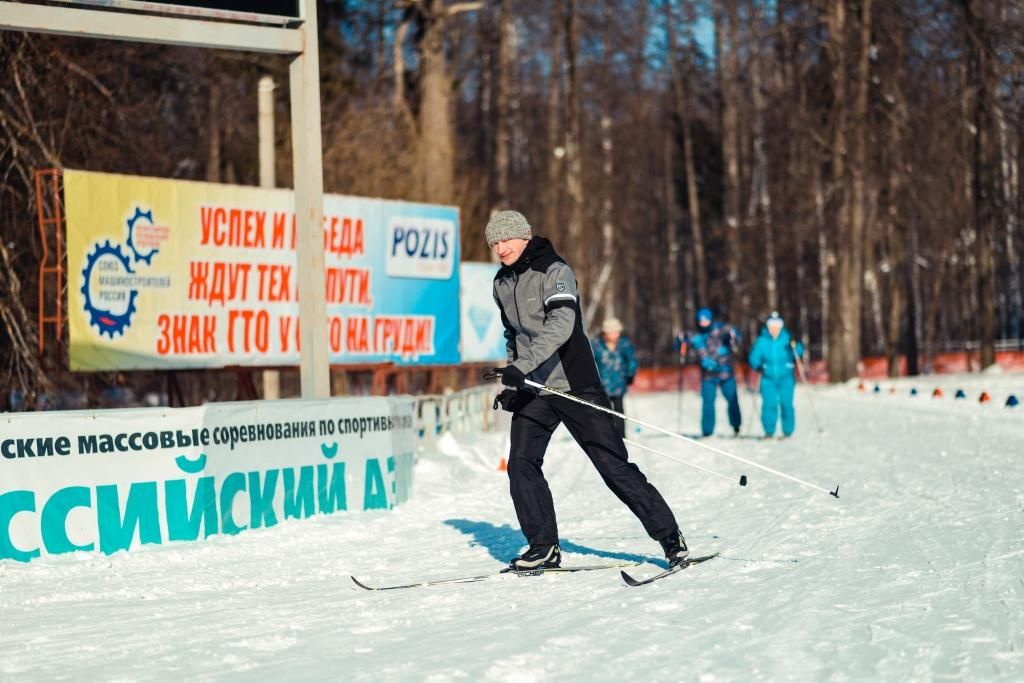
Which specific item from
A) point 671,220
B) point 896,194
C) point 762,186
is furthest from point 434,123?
point 671,220

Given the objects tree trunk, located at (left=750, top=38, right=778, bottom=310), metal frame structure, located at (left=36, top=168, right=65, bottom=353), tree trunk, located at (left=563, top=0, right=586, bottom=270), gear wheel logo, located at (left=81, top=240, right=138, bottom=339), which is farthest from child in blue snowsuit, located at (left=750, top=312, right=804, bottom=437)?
tree trunk, located at (left=750, top=38, right=778, bottom=310)

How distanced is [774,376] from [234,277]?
275 inches

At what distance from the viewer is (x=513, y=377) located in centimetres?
711

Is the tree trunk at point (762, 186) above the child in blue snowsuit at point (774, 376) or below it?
above

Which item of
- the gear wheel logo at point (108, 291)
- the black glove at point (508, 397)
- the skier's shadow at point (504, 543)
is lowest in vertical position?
the skier's shadow at point (504, 543)

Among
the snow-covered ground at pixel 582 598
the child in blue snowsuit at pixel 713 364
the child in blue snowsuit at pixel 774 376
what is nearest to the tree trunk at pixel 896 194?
the child in blue snowsuit at pixel 713 364

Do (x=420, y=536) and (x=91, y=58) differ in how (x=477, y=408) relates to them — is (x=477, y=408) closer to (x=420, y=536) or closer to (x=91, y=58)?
(x=91, y=58)

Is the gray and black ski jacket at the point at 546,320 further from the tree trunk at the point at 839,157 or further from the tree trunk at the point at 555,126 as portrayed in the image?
the tree trunk at the point at 555,126

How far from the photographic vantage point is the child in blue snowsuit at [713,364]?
17625 millimetres

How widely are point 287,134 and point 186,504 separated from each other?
18.0 meters

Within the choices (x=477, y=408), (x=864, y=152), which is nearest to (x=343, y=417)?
(x=477, y=408)

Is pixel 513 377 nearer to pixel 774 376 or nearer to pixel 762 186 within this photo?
pixel 774 376

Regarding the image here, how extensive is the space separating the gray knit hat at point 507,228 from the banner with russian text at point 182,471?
10.5 feet

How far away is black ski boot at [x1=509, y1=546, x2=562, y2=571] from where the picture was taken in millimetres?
7484
